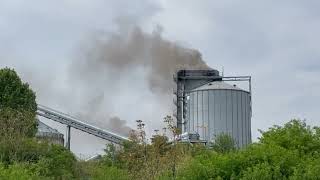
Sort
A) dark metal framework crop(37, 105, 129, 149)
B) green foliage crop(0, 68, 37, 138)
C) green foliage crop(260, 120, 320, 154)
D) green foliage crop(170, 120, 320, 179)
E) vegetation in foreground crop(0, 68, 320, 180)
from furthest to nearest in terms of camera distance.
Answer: dark metal framework crop(37, 105, 129, 149) → green foliage crop(0, 68, 37, 138) → green foliage crop(260, 120, 320, 154) → vegetation in foreground crop(0, 68, 320, 180) → green foliage crop(170, 120, 320, 179)

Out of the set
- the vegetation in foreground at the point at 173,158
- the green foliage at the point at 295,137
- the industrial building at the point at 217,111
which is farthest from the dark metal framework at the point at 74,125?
the green foliage at the point at 295,137

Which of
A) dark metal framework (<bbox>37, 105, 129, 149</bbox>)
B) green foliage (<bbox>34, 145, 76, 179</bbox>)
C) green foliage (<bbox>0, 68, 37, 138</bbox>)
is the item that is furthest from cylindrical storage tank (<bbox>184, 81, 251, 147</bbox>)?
green foliage (<bbox>34, 145, 76, 179</bbox>)

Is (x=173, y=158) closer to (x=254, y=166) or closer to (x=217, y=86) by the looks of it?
(x=254, y=166)

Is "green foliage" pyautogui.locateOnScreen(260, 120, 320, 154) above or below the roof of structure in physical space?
below

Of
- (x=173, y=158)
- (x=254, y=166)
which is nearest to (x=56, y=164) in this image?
(x=173, y=158)

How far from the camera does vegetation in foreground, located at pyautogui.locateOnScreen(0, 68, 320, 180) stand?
20375 millimetres

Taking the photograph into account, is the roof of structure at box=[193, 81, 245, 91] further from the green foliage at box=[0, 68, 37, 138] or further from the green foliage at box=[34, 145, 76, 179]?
the green foliage at box=[34, 145, 76, 179]

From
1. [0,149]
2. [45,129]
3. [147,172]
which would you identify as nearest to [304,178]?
[147,172]

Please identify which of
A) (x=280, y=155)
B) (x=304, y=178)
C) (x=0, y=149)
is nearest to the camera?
(x=304, y=178)

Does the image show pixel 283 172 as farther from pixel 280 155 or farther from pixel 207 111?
pixel 207 111

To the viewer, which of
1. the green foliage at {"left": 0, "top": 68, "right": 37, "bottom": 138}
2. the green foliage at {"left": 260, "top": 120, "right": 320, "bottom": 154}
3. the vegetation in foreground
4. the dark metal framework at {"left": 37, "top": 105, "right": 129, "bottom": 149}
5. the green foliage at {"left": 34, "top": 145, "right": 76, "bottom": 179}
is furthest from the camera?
the dark metal framework at {"left": 37, "top": 105, "right": 129, "bottom": 149}

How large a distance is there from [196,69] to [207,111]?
262 inches

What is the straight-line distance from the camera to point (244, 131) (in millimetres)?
71688

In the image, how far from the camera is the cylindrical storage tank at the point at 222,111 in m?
70.2
